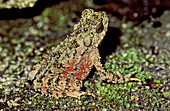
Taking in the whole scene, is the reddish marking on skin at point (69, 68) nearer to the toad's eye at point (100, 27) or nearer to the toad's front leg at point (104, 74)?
the toad's front leg at point (104, 74)

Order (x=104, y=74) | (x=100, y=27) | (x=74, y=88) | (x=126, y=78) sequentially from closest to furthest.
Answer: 1. (x=100, y=27)
2. (x=74, y=88)
3. (x=104, y=74)
4. (x=126, y=78)

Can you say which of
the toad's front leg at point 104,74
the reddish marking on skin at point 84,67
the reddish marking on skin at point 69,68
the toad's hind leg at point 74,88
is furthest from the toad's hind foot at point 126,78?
the reddish marking on skin at point 69,68

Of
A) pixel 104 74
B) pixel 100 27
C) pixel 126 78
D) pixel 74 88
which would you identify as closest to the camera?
pixel 100 27

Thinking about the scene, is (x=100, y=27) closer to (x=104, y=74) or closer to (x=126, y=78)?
(x=104, y=74)

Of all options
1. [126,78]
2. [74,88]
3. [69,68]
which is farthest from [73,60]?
[126,78]

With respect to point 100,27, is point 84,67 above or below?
below

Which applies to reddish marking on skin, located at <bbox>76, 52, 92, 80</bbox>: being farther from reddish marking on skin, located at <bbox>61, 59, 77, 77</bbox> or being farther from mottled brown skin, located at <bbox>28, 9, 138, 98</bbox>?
reddish marking on skin, located at <bbox>61, 59, 77, 77</bbox>

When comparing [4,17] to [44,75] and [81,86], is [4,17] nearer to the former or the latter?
[44,75]

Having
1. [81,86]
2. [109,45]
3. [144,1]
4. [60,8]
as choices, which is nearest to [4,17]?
[60,8]

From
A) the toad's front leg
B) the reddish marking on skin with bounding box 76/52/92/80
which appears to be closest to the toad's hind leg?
the reddish marking on skin with bounding box 76/52/92/80
